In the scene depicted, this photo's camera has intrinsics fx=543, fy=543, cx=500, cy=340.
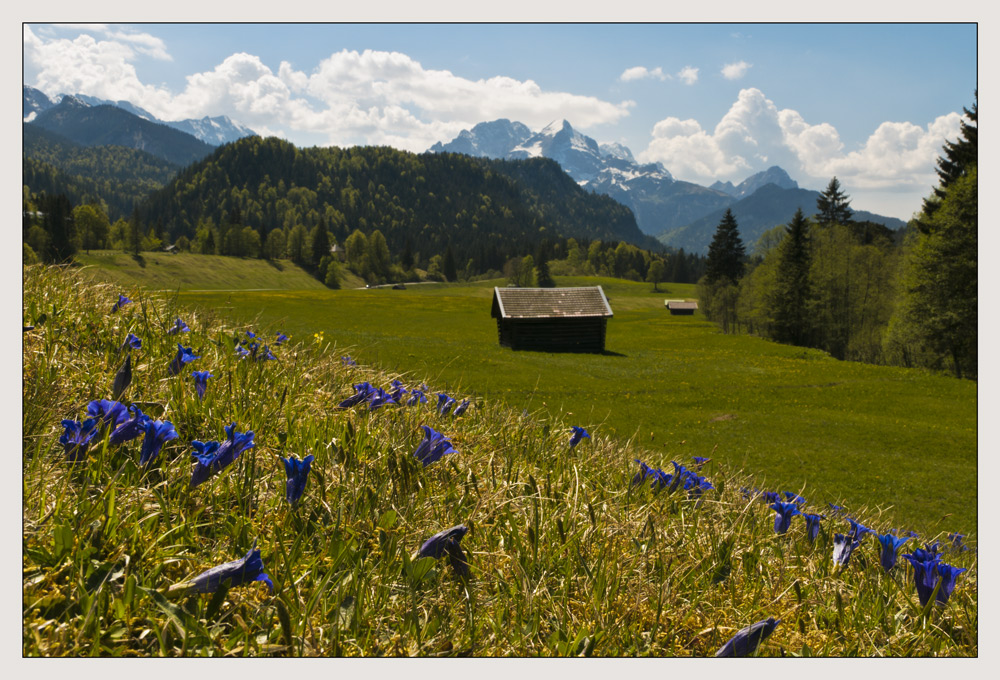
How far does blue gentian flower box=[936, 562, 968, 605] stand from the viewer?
1.98 metres

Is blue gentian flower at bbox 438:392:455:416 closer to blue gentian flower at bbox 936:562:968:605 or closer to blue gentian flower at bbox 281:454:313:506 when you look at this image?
blue gentian flower at bbox 281:454:313:506

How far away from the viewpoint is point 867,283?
54.0 metres

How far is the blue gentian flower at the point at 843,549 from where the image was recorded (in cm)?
252

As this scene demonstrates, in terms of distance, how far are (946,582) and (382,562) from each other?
6.77 ft

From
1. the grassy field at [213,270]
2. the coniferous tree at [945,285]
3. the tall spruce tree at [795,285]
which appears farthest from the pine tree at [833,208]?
the grassy field at [213,270]

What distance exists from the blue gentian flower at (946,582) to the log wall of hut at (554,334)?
36760 mm

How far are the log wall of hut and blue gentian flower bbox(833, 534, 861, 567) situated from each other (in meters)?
36.3

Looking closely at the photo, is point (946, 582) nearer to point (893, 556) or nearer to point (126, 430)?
point (893, 556)

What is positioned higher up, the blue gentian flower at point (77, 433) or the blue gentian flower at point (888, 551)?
the blue gentian flower at point (77, 433)

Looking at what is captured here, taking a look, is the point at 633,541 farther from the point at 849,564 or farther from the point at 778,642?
the point at 849,564

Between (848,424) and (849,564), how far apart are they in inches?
885

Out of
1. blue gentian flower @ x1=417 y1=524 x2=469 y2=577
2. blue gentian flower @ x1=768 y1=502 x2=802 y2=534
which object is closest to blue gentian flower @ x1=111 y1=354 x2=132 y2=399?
blue gentian flower @ x1=417 y1=524 x2=469 y2=577

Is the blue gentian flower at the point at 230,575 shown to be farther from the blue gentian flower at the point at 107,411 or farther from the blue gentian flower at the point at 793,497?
the blue gentian flower at the point at 793,497

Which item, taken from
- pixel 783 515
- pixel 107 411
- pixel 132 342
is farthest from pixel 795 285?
pixel 107 411
